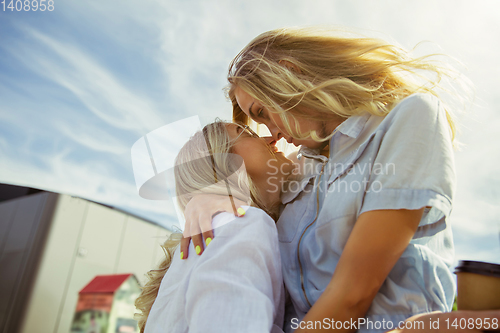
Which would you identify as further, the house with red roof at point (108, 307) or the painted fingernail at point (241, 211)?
the house with red roof at point (108, 307)

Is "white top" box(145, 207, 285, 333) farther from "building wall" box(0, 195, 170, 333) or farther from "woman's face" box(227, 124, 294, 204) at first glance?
"building wall" box(0, 195, 170, 333)

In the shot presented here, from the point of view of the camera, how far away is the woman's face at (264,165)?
1486 millimetres

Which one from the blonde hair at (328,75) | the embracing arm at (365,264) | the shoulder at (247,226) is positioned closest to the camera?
the embracing arm at (365,264)

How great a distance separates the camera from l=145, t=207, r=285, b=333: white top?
75 centimetres

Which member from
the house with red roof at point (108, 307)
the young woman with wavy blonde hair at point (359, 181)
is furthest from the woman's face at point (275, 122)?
the house with red roof at point (108, 307)

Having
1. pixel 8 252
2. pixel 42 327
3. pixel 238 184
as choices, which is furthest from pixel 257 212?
pixel 8 252

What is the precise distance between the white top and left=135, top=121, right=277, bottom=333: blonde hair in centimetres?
37

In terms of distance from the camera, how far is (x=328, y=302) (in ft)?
2.65

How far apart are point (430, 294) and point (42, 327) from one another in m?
8.57

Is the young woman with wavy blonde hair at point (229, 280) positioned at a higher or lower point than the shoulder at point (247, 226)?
lower
